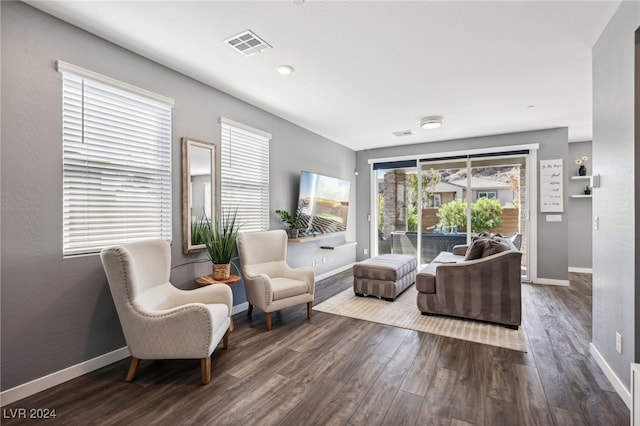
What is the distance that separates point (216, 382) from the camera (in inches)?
86.1

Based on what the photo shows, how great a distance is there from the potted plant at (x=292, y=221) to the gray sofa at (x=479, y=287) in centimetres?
185

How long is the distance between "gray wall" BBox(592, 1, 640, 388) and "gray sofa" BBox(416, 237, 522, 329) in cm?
70

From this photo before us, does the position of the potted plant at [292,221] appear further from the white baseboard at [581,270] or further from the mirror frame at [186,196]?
the white baseboard at [581,270]

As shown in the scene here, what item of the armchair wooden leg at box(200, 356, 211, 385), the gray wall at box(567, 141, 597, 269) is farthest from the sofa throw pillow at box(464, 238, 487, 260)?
the gray wall at box(567, 141, 597, 269)

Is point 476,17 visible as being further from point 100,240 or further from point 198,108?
point 100,240

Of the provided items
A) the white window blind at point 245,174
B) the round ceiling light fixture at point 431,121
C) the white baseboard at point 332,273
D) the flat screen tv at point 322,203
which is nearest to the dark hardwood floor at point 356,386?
the white window blind at point 245,174

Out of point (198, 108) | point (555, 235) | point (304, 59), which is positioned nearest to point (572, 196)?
point (555, 235)

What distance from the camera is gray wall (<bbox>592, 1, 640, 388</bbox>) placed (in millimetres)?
1888

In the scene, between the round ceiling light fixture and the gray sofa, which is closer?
Result: the gray sofa

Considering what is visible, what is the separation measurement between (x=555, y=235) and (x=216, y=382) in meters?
5.60

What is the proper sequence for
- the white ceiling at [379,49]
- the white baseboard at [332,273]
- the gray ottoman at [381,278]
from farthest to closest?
the white baseboard at [332,273], the gray ottoman at [381,278], the white ceiling at [379,49]

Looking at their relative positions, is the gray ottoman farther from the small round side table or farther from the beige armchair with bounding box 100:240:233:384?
the beige armchair with bounding box 100:240:233:384

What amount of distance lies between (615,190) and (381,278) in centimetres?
259

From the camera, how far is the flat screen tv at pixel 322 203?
4715 mm
